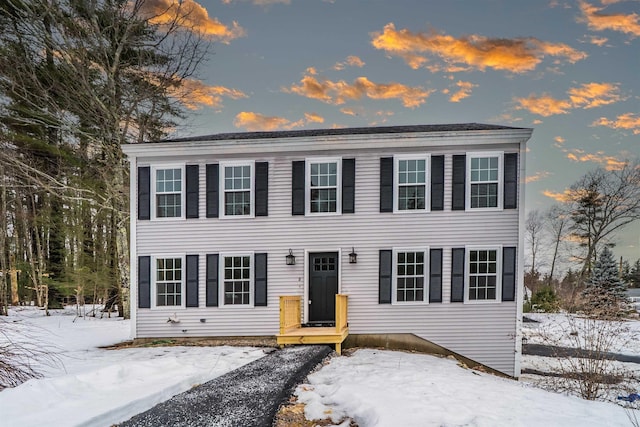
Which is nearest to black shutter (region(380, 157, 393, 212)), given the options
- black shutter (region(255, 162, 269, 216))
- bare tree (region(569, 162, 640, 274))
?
black shutter (region(255, 162, 269, 216))

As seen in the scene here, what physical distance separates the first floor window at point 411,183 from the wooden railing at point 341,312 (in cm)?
263

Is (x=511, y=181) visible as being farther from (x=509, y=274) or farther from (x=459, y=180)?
(x=509, y=274)

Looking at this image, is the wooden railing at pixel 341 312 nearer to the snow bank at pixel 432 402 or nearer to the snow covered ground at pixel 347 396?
the snow covered ground at pixel 347 396

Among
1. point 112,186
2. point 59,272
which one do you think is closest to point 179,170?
point 112,186

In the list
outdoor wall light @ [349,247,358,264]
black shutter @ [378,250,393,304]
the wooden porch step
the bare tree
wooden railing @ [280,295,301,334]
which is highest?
the bare tree

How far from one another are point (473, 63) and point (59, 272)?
61.5 feet

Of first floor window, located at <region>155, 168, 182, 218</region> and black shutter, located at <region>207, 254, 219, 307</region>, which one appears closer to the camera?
black shutter, located at <region>207, 254, 219, 307</region>

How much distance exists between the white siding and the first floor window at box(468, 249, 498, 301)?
9.3 inches

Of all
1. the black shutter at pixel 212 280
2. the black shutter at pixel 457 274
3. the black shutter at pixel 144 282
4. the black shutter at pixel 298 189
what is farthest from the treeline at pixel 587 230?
the black shutter at pixel 144 282

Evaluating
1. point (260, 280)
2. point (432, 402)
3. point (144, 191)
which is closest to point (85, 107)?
point (144, 191)

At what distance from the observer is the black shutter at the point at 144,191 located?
1002cm

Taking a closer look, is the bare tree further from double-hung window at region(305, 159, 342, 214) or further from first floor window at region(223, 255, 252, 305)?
first floor window at region(223, 255, 252, 305)

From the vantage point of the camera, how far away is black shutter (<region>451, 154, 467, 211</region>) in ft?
30.5

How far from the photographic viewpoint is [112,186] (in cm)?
1468
